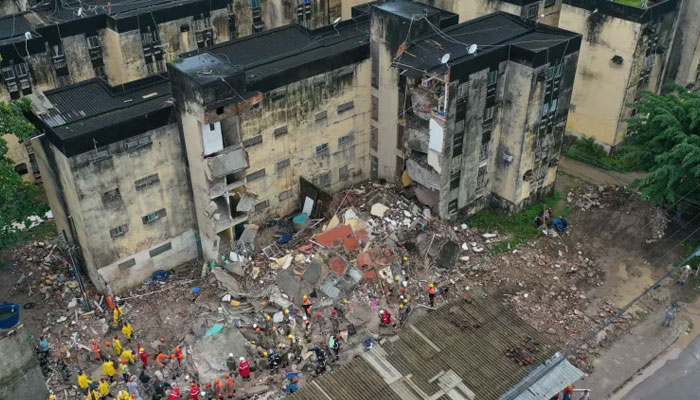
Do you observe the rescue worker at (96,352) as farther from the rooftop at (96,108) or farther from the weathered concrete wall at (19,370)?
the rooftop at (96,108)

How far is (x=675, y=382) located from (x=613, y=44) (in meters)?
26.1

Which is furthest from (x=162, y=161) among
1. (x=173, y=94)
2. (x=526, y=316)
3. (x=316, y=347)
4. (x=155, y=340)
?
(x=526, y=316)

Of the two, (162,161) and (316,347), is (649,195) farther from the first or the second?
(162,161)

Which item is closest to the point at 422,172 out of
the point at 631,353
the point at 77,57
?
the point at 631,353

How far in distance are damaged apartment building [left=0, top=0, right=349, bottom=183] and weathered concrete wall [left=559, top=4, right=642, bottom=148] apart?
24.8m

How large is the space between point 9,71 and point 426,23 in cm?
2844

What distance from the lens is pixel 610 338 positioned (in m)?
37.9

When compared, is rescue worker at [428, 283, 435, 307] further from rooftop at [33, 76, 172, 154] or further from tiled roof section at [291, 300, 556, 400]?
rooftop at [33, 76, 172, 154]

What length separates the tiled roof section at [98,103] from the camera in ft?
122

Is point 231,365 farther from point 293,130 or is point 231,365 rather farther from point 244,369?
point 293,130

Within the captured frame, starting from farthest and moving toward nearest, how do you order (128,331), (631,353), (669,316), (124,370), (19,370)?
(669,316) < (631,353) < (128,331) < (124,370) < (19,370)

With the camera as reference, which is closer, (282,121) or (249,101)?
(249,101)

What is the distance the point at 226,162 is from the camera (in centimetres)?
3803

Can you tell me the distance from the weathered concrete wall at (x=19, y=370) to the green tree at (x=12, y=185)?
728 cm
